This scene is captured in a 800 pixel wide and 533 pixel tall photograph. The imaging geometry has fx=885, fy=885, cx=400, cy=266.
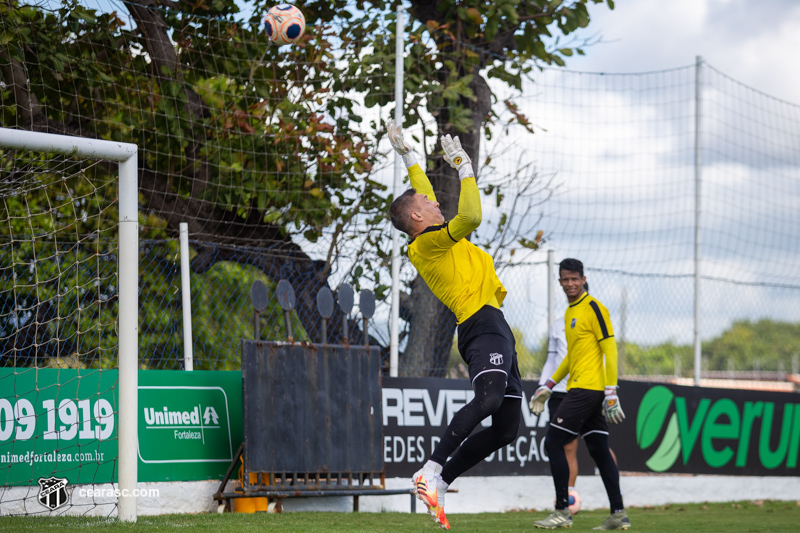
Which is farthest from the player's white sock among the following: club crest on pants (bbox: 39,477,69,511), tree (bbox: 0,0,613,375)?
tree (bbox: 0,0,613,375)

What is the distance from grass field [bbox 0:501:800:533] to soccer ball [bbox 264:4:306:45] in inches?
165

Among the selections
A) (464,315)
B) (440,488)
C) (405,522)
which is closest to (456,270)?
(464,315)

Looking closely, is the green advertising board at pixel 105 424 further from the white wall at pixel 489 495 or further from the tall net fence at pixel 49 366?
the white wall at pixel 489 495

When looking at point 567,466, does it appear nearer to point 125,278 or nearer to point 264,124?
point 125,278

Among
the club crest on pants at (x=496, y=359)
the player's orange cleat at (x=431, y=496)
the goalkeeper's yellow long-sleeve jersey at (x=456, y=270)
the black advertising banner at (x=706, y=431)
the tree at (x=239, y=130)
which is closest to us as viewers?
the player's orange cleat at (x=431, y=496)

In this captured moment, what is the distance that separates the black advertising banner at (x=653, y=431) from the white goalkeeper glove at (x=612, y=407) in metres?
2.48

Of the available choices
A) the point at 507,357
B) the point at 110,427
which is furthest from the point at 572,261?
the point at 110,427

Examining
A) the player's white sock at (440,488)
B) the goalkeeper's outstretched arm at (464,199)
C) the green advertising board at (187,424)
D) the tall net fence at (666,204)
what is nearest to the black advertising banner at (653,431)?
the tall net fence at (666,204)

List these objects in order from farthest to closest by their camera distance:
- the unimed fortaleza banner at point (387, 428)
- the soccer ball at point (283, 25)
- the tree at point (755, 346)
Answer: the tree at point (755, 346) < the soccer ball at point (283, 25) < the unimed fortaleza banner at point (387, 428)

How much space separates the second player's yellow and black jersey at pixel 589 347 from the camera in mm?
7004

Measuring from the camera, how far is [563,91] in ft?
33.9

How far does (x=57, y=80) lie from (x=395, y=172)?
132 inches

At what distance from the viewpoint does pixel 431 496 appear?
16.6ft

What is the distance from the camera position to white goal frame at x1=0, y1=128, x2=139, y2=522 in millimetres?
5906
